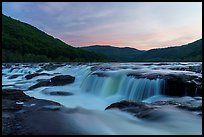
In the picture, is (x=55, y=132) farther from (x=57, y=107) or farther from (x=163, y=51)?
(x=163, y=51)

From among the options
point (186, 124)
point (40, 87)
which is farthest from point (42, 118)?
point (40, 87)

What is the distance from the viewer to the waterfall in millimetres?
13600

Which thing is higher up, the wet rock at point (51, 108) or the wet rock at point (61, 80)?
the wet rock at point (61, 80)

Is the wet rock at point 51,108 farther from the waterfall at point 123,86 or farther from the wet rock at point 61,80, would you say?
the wet rock at point 61,80

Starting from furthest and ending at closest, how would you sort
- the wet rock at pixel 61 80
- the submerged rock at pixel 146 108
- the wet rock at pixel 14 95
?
the wet rock at pixel 61 80 < the wet rock at pixel 14 95 < the submerged rock at pixel 146 108

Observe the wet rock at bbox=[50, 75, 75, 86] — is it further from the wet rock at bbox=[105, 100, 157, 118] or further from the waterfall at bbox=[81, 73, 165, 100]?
the wet rock at bbox=[105, 100, 157, 118]

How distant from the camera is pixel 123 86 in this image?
1557cm

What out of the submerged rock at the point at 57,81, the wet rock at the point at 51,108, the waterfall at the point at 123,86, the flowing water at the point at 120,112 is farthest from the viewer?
the submerged rock at the point at 57,81

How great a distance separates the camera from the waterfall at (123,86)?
535 inches

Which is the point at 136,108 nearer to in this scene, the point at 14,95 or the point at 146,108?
the point at 146,108

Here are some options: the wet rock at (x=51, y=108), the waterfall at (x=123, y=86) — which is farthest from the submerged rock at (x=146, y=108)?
the waterfall at (x=123, y=86)

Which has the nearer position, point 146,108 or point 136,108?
point 146,108

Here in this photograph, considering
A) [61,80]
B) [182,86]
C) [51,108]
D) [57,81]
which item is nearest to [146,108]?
[51,108]

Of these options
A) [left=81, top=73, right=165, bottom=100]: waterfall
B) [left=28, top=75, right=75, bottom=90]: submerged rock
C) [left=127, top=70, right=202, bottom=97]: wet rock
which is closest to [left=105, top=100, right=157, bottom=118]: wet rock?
[left=81, top=73, right=165, bottom=100]: waterfall
